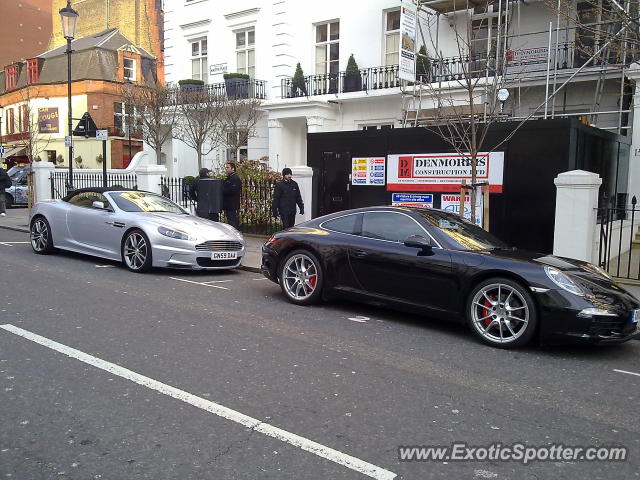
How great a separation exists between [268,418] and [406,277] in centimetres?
312

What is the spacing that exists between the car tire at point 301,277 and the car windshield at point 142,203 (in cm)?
374

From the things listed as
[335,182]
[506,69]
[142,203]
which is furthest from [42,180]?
[506,69]

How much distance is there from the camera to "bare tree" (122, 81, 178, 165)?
2225 centimetres

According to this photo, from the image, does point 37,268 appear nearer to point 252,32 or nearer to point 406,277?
point 406,277

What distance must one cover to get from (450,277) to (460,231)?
2.95 feet

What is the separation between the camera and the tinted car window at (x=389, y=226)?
6.78 meters

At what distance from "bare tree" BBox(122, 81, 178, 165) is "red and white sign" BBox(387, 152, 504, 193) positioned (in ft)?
40.7

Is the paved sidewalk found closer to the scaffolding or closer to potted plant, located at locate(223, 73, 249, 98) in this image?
the scaffolding

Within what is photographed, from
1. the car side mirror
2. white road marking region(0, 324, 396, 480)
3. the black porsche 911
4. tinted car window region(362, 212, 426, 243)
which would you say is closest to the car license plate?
the black porsche 911

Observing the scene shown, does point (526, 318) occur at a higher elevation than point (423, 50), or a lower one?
lower

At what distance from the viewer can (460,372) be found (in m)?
4.98

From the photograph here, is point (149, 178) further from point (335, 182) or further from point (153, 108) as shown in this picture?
point (335, 182)

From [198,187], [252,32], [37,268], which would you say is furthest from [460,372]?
[252,32]

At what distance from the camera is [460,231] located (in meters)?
6.85
